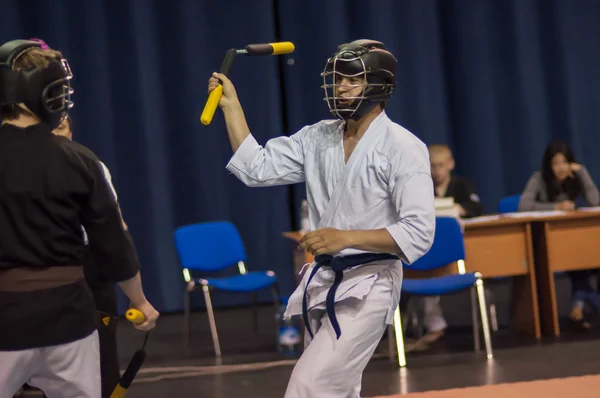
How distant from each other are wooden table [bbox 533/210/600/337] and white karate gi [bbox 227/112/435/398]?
126 inches

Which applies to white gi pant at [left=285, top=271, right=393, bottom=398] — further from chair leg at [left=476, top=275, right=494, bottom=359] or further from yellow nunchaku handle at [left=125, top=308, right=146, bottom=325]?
chair leg at [left=476, top=275, right=494, bottom=359]

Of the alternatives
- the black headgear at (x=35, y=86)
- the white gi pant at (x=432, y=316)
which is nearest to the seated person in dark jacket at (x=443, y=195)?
the white gi pant at (x=432, y=316)

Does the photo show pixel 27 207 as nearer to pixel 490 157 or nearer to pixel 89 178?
pixel 89 178

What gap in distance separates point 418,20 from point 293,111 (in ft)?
4.39

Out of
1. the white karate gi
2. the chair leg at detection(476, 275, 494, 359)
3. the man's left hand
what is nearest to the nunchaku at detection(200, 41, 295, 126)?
the white karate gi

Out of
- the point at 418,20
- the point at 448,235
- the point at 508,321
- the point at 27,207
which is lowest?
the point at 508,321

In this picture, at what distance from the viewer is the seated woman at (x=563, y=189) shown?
6.21 meters

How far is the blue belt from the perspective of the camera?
2.71m

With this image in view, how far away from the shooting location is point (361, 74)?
282 cm

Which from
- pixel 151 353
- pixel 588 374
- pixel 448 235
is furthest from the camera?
pixel 151 353

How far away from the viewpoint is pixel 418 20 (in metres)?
8.11

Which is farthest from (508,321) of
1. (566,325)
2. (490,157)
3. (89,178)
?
(89,178)

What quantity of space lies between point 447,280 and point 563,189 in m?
1.42

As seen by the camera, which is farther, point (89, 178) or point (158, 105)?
point (158, 105)
